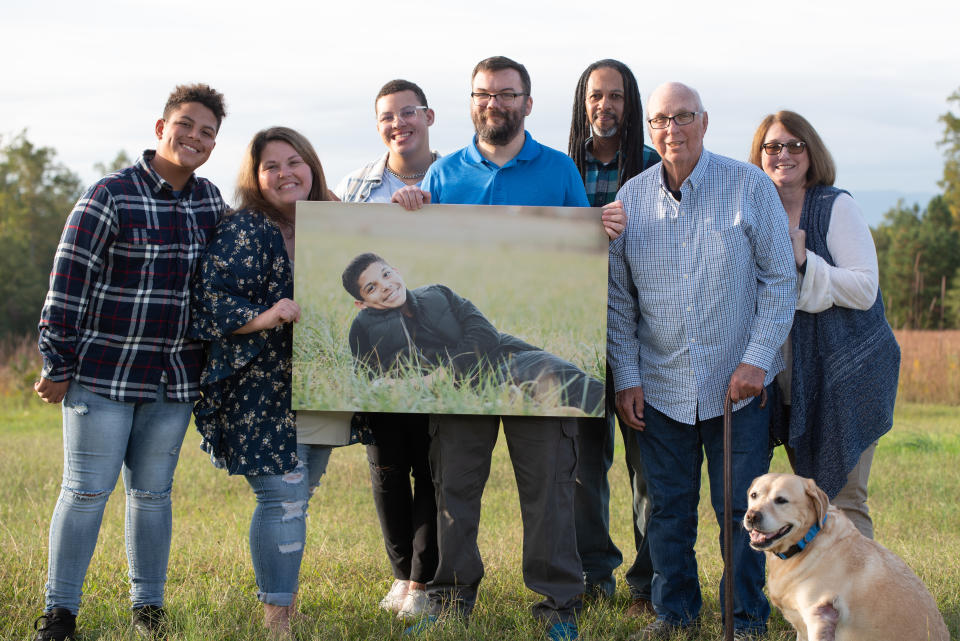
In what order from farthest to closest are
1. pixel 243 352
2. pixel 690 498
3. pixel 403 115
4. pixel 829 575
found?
pixel 403 115 < pixel 690 498 < pixel 243 352 < pixel 829 575

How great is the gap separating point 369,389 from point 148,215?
1409 millimetres

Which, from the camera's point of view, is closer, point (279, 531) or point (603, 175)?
point (279, 531)

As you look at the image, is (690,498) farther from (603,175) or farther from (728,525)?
(603,175)

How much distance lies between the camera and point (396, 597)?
5.33m

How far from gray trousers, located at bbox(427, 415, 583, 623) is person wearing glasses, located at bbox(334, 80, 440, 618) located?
0.40 m

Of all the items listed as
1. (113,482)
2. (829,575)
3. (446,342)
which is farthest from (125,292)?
(829,575)

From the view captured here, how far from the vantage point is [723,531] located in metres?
4.45

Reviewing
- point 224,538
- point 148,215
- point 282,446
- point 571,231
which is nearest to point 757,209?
point 571,231

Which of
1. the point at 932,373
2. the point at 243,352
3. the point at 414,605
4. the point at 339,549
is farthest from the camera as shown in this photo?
the point at 932,373

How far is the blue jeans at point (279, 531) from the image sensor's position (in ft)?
14.9

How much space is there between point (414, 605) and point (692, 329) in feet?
7.31

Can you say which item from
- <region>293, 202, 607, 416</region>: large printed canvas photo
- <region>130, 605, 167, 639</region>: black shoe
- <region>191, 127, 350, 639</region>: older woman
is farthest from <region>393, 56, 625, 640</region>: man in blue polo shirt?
<region>130, 605, 167, 639</region>: black shoe

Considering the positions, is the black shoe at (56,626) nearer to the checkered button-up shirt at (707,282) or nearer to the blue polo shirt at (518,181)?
the blue polo shirt at (518,181)

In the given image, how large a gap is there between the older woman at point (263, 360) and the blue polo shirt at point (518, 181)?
2.66 feet
